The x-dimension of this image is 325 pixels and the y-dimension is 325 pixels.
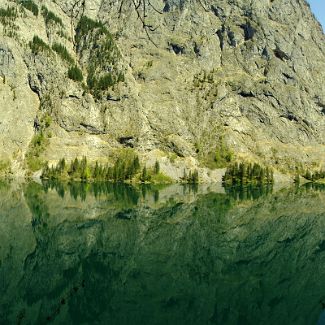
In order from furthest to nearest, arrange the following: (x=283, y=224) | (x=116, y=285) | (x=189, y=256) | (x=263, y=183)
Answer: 1. (x=263, y=183)
2. (x=283, y=224)
3. (x=189, y=256)
4. (x=116, y=285)

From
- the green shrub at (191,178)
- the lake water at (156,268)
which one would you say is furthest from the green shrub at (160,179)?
the lake water at (156,268)

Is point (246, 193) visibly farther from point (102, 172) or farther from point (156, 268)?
point (156, 268)

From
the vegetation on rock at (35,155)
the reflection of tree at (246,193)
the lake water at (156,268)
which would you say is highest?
the vegetation on rock at (35,155)

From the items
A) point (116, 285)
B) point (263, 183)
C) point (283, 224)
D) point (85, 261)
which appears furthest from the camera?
point (263, 183)

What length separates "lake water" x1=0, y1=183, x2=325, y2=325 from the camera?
104ft

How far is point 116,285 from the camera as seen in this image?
37.7m

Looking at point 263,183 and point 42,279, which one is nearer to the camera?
point 42,279

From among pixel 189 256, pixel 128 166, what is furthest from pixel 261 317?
pixel 128 166

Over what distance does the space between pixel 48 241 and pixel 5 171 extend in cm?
14626

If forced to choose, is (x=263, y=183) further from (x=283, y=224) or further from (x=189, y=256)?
(x=189, y=256)

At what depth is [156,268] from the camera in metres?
43.2

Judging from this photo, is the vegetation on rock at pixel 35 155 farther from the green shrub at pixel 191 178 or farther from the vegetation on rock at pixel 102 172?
the green shrub at pixel 191 178

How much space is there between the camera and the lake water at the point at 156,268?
31.7 meters

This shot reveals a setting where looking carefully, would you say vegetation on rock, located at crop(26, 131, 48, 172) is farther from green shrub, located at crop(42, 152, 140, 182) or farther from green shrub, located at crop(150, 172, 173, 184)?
green shrub, located at crop(150, 172, 173, 184)
